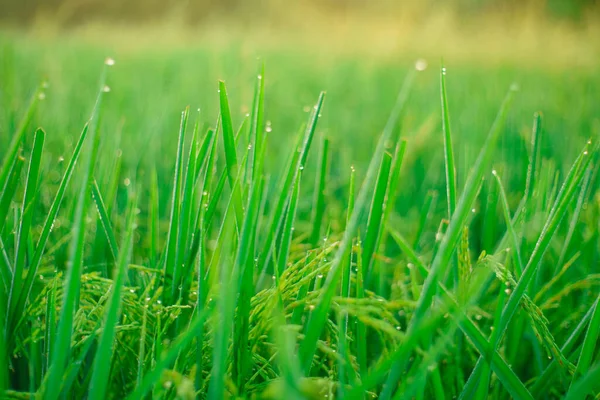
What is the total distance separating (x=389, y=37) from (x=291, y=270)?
3381 mm

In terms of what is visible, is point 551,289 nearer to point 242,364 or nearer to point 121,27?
point 242,364

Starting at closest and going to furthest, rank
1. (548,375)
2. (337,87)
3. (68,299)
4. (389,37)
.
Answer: (68,299), (548,375), (337,87), (389,37)

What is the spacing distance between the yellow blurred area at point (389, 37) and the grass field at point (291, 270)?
6.45ft

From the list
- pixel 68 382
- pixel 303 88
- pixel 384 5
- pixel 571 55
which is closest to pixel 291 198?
pixel 68 382

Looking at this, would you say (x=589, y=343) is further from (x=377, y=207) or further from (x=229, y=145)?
(x=229, y=145)

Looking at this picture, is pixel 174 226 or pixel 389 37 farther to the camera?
pixel 389 37

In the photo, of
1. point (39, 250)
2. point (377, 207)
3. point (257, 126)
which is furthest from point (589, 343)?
point (39, 250)

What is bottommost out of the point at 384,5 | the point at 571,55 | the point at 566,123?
the point at 566,123

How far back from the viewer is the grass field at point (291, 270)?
277 mm

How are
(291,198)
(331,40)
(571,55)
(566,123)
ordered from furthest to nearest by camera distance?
(331,40)
(571,55)
(566,123)
(291,198)

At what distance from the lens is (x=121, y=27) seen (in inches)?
204

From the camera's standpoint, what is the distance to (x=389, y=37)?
3449 millimetres

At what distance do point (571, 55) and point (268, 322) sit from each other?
12.6ft

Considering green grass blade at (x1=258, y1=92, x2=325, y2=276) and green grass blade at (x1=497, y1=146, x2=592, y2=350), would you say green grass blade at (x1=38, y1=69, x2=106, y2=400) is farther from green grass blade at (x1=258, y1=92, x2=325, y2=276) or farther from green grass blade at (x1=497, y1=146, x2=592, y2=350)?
green grass blade at (x1=497, y1=146, x2=592, y2=350)
